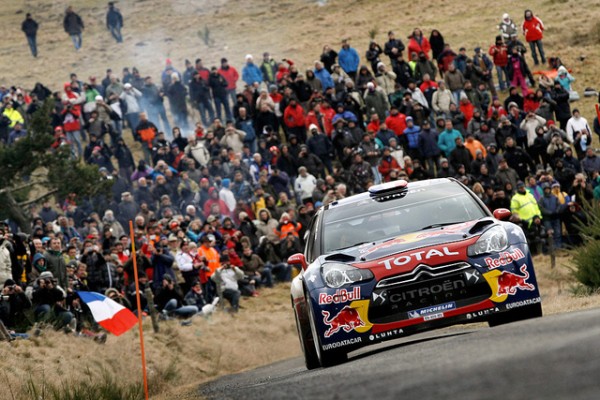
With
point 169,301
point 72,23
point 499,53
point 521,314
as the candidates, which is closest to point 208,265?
point 169,301

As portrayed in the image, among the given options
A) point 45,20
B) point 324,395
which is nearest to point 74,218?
point 324,395

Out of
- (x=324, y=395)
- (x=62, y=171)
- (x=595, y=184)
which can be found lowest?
(x=595, y=184)

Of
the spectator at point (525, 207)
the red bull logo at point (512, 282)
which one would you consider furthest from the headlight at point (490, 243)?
the spectator at point (525, 207)

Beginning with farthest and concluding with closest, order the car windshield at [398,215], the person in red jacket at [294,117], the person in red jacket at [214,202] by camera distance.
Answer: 1. the person in red jacket at [294,117]
2. the person in red jacket at [214,202]
3. the car windshield at [398,215]

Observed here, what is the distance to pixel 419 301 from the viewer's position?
10.8 metres

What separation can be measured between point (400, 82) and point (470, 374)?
26.9 meters

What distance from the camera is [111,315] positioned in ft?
59.0

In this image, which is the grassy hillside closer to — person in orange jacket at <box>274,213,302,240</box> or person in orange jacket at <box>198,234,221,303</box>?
person in orange jacket at <box>274,213,302,240</box>

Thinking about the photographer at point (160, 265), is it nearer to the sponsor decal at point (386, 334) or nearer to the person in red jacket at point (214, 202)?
the person in red jacket at point (214, 202)

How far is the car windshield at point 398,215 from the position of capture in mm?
11914

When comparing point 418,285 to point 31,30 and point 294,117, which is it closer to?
point 294,117

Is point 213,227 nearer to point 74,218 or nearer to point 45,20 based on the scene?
point 74,218

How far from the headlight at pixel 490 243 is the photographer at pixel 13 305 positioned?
916 cm

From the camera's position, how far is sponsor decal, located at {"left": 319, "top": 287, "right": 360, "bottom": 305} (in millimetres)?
10883
